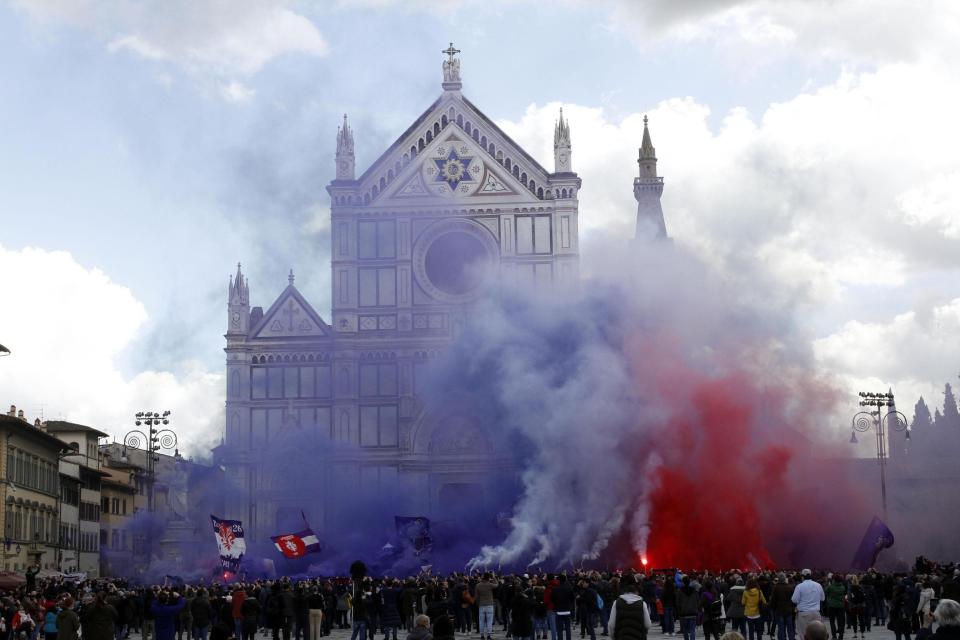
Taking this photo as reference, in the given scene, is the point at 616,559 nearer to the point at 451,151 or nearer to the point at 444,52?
the point at 451,151

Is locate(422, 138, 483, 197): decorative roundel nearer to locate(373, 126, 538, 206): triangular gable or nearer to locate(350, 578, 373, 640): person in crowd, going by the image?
locate(373, 126, 538, 206): triangular gable

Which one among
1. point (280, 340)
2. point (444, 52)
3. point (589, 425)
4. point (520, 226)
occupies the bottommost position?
point (589, 425)

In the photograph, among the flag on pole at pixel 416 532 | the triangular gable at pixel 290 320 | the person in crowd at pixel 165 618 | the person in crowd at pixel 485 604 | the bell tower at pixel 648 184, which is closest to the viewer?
the person in crowd at pixel 165 618

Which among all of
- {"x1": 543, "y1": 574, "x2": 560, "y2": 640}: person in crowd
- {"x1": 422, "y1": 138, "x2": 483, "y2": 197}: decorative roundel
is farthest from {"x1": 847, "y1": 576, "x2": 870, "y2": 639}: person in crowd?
{"x1": 422, "y1": 138, "x2": 483, "y2": 197}: decorative roundel

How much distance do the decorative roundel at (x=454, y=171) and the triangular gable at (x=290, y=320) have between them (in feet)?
29.2

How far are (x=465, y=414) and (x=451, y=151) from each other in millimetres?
13781

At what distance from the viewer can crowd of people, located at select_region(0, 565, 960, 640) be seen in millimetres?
23781

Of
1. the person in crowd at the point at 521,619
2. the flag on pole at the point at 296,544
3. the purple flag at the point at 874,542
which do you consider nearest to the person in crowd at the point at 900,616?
the person in crowd at the point at 521,619

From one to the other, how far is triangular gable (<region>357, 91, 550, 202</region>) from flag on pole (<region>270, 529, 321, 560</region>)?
2342 centimetres

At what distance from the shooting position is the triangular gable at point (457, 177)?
236 feet

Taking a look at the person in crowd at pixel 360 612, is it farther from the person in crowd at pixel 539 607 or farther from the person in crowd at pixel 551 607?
the person in crowd at pixel 551 607

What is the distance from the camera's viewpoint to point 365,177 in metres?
72.7

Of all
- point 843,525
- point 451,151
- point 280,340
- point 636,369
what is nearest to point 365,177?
point 451,151

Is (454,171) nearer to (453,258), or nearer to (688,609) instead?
(453,258)
